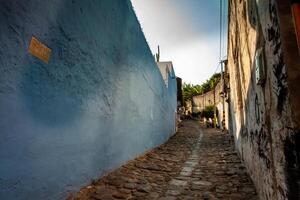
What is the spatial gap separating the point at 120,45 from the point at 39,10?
2.70m

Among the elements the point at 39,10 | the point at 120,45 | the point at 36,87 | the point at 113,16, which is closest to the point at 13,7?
the point at 39,10

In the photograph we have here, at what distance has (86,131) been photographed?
382 cm

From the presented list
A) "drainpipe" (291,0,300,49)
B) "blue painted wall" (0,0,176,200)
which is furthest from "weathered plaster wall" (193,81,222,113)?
"drainpipe" (291,0,300,49)

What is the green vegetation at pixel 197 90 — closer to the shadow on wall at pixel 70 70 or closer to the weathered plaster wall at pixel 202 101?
the weathered plaster wall at pixel 202 101

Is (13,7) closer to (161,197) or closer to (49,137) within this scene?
(49,137)

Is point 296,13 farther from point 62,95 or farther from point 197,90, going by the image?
point 197,90

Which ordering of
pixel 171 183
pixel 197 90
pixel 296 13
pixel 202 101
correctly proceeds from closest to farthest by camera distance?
pixel 296 13 → pixel 171 183 → pixel 202 101 → pixel 197 90

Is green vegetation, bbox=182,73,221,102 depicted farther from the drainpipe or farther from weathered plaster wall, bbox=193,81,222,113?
the drainpipe

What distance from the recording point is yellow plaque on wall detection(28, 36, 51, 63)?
8.22ft

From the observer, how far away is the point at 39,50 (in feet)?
8.59

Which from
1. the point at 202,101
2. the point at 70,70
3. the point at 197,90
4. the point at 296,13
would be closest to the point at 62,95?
the point at 70,70

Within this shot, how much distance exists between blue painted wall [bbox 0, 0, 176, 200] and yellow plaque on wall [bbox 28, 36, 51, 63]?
0.21 feet

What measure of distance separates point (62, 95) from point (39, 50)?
2.30 ft

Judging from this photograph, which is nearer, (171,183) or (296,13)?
(296,13)
